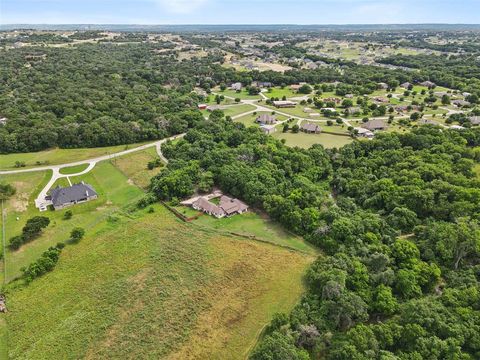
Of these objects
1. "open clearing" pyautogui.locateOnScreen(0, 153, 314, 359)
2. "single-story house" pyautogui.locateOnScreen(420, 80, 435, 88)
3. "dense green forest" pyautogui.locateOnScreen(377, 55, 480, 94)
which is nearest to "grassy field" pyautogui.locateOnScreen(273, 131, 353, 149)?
"open clearing" pyautogui.locateOnScreen(0, 153, 314, 359)

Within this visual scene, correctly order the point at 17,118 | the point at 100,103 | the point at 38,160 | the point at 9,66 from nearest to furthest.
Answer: the point at 38,160
the point at 17,118
the point at 100,103
the point at 9,66

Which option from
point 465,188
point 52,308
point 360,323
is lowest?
point 52,308

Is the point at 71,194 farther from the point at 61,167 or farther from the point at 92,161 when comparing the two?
the point at 92,161

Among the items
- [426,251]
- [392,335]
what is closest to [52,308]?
[392,335]

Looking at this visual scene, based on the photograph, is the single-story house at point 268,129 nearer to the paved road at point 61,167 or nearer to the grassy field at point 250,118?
the grassy field at point 250,118

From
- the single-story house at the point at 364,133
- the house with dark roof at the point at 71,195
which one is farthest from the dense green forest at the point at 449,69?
the house with dark roof at the point at 71,195

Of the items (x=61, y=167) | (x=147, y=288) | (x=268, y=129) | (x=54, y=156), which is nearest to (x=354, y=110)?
(x=268, y=129)

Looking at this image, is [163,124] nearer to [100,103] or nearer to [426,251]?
[100,103]
